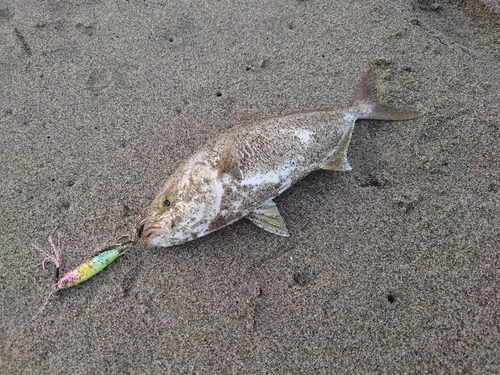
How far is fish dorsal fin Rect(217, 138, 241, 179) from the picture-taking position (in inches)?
120

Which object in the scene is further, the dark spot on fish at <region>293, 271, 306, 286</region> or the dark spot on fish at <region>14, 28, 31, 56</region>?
the dark spot on fish at <region>14, 28, 31, 56</region>

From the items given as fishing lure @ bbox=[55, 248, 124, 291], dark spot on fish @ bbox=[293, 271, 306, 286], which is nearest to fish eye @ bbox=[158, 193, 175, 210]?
fishing lure @ bbox=[55, 248, 124, 291]

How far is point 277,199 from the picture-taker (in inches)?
137

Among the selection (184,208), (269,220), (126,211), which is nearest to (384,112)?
(269,220)

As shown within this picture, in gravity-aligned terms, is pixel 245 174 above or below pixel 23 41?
below

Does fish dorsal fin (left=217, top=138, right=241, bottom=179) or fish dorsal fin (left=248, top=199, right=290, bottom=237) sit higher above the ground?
fish dorsal fin (left=217, top=138, right=241, bottom=179)

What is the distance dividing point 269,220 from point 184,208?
0.79m

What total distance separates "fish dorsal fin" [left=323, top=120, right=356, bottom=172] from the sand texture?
109mm

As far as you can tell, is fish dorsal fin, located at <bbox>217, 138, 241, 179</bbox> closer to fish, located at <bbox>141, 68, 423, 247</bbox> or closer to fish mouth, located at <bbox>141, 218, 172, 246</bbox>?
fish, located at <bbox>141, 68, 423, 247</bbox>

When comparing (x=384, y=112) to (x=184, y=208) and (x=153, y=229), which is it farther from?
(x=153, y=229)

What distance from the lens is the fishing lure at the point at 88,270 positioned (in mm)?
3008

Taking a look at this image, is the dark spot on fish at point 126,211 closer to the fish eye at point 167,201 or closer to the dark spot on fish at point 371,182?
the fish eye at point 167,201

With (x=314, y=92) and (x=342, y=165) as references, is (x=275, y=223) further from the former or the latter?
(x=314, y=92)

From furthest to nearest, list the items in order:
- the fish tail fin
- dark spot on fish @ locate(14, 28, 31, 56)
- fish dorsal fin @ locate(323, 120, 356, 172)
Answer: dark spot on fish @ locate(14, 28, 31, 56)
the fish tail fin
fish dorsal fin @ locate(323, 120, 356, 172)
